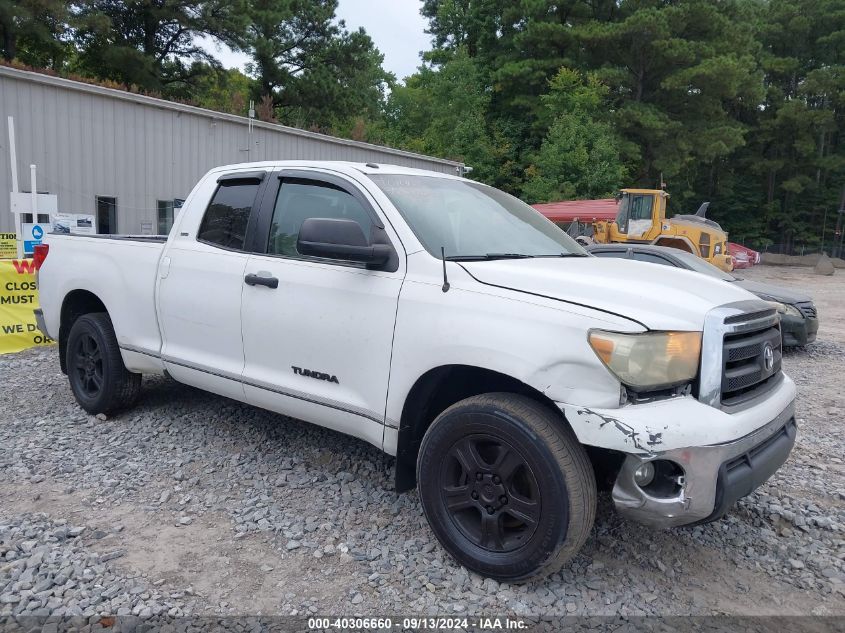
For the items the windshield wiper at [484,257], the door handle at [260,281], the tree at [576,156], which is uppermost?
the tree at [576,156]

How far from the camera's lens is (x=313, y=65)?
30984mm

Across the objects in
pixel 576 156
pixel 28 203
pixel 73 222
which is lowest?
pixel 73 222

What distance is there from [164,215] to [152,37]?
53.7 feet

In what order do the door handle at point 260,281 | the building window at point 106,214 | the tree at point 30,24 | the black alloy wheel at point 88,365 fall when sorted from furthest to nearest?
the tree at point 30,24 → the building window at point 106,214 → the black alloy wheel at point 88,365 → the door handle at point 260,281

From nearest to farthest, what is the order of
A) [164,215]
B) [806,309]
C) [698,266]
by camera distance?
1. [698,266]
2. [806,309]
3. [164,215]

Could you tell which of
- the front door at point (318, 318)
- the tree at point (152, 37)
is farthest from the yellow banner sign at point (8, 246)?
the tree at point (152, 37)

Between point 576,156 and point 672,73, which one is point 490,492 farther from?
point 672,73

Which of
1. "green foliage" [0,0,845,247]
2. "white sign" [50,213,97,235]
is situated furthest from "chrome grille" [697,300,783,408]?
"green foliage" [0,0,845,247]

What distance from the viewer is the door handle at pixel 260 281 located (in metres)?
3.67

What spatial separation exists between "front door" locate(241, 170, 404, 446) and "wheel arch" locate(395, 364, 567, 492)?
0.48 feet

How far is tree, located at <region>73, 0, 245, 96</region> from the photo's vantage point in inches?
986

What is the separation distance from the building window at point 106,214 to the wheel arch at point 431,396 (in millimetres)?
11947

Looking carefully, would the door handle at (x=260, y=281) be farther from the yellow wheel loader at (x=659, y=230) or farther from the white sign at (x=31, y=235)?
the yellow wheel loader at (x=659, y=230)

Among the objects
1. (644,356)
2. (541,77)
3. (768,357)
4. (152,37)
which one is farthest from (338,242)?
(541,77)
